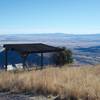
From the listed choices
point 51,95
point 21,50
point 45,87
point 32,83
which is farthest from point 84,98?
point 21,50

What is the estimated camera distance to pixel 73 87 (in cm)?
927

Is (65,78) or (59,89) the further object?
(65,78)

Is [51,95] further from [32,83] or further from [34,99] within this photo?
[32,83]

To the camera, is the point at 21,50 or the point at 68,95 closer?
the point at 68,95

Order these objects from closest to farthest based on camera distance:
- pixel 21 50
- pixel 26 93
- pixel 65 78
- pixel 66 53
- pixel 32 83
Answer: pixel 26 93 → pixel 32 83 → pixel 65 78 → pixel 21 50 → pixel 66 53

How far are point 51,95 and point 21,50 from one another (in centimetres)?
1143

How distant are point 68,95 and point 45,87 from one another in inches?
51.8

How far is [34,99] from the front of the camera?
9016 millimetres

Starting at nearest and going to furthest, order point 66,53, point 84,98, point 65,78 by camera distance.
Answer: point 84,98 < point 65,78 < point 66,53

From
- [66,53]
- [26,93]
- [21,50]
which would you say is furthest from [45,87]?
[66,53]

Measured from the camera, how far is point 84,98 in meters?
8.48

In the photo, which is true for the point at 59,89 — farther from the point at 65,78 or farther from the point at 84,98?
the point at 65,78

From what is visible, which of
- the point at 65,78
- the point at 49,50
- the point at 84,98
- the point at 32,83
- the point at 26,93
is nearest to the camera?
the point at 84,98

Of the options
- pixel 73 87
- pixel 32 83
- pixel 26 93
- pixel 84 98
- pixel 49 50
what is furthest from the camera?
pixel 49 50
